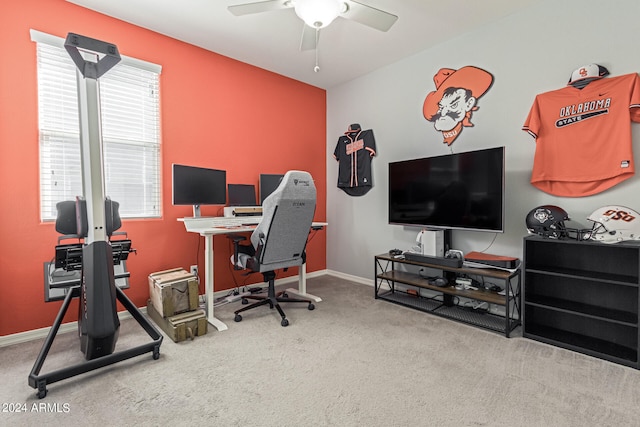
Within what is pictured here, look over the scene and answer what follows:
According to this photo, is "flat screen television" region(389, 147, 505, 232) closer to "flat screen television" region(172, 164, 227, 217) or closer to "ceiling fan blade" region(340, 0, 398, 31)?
"ceiling fan blade" region(340, 0, 398, 31)

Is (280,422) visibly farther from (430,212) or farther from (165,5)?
(165,5)

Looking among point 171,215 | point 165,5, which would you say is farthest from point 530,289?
point 165,5

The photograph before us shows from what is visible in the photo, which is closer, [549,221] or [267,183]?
[549,221]

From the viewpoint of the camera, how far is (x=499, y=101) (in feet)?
9.26

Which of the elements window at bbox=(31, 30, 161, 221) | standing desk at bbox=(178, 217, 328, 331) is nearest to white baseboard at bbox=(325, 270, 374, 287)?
standing desk at bbox=(178, 217, 328, 331)

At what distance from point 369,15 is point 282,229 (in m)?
1.79

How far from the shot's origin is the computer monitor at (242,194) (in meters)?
3.48

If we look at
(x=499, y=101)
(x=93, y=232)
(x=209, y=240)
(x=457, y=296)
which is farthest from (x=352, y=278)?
(x=93, y=232)

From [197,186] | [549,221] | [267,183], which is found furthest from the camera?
[267,183]

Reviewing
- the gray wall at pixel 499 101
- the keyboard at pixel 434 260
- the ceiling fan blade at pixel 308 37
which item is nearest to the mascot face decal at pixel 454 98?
the gray wall at pixel 499 101

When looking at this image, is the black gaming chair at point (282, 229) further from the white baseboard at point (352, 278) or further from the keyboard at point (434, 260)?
the white baseboard at point (352, 278)

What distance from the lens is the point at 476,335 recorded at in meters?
2.46

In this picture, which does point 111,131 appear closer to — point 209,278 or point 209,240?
point 209,240

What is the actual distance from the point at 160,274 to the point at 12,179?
4.34 feet
